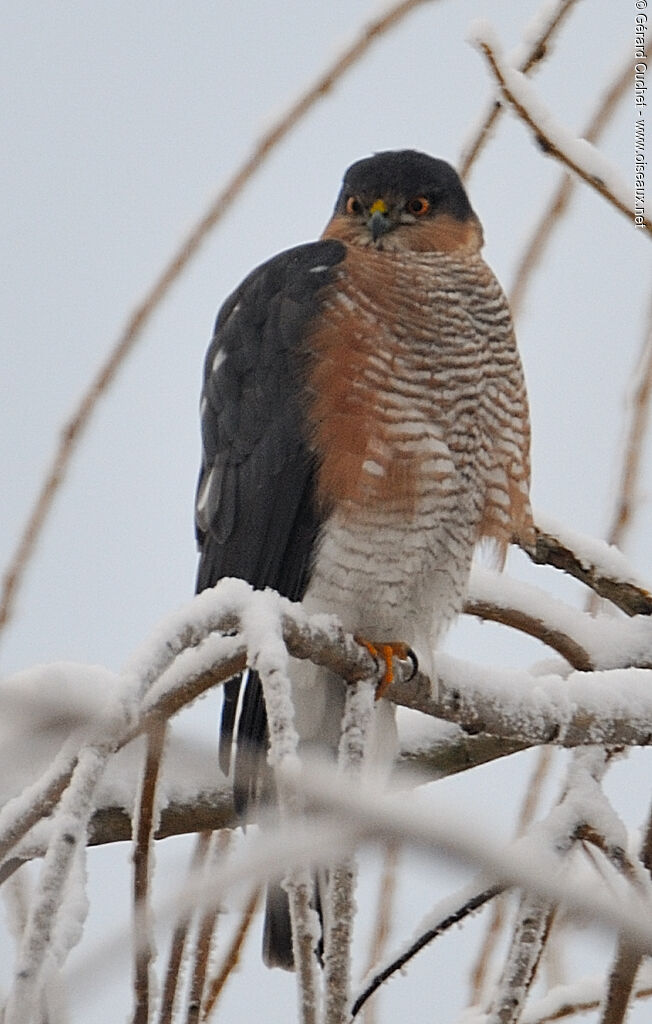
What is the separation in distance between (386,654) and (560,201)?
886 mm

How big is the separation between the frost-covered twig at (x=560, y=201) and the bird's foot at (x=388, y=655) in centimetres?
73

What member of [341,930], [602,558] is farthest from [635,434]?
[341,930]

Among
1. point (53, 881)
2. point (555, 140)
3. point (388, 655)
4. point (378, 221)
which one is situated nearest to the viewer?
point (53, 881)

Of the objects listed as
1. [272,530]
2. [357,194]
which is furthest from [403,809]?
[357,194]

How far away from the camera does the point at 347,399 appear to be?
8.59 ft

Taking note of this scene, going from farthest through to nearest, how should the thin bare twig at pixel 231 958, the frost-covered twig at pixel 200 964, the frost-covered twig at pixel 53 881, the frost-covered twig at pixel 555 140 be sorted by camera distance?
1. the thin bare twig at pixel 231 958
2. the frost-covered twig at pixel 555 140
3. the frost-covered twig at pixel 200 964
4. the frost-covered twig at pixel 53 881

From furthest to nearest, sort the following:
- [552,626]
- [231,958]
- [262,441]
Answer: [262,441] → [552,626] → [231,958]

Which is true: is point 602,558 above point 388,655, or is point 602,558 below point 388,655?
above

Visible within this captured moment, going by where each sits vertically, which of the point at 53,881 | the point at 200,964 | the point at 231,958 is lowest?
the point at 231,958

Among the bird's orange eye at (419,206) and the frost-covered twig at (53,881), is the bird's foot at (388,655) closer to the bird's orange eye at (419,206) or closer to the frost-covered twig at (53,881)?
the bird's orange eye at (419,206)

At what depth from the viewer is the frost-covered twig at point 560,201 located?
192cm

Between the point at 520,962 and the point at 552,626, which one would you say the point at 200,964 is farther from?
the point at 552,626

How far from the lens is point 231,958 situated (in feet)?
6.00

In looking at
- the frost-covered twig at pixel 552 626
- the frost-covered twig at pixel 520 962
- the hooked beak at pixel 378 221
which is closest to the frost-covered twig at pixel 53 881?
the frost-covered twig at pixel 520 962
